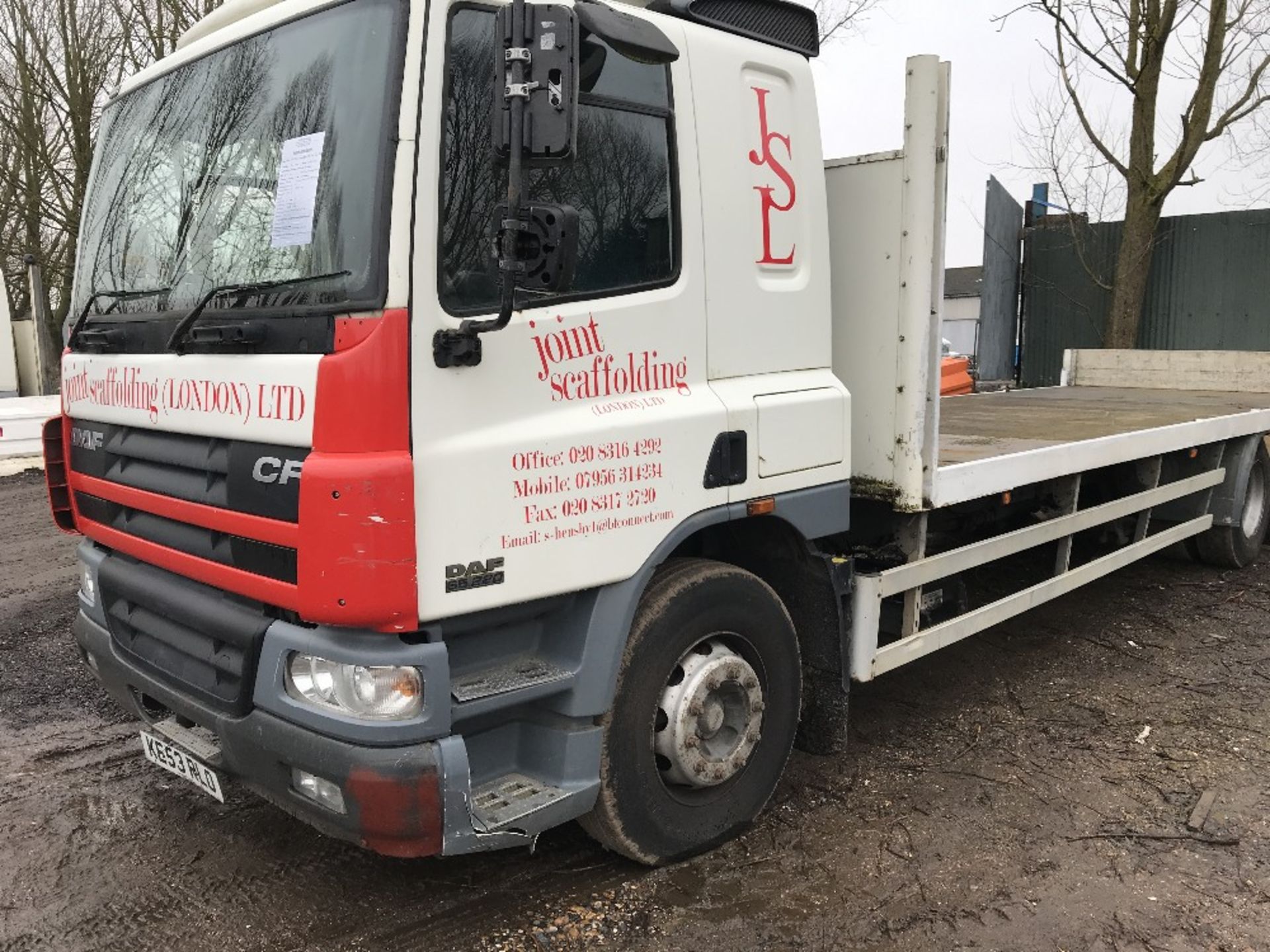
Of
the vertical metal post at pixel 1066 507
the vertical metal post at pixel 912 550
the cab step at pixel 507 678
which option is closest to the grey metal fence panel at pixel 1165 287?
the vertical metal post at pixel 1066 507

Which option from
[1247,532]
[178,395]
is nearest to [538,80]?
[178,395]

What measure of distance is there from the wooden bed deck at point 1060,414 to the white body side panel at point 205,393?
98.8 inches

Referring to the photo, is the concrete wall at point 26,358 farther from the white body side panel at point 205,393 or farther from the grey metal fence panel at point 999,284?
the white body side panel at point 205,393

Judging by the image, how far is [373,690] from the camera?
2.59 meters

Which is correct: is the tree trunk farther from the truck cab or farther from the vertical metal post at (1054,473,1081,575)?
the truck cab

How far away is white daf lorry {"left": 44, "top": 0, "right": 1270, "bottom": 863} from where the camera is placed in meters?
2.52

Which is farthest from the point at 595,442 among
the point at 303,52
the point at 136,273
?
the point at 136,273

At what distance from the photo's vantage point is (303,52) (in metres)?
2.80

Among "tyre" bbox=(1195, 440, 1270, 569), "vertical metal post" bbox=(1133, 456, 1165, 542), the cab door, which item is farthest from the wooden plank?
the cab door

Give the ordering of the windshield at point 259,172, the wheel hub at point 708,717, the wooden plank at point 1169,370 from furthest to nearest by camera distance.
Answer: the wooden plank at point 1169,370
the wheel hub at point 708,717
the windshield at point 259,172

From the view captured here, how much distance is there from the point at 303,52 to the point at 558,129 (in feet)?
2.79

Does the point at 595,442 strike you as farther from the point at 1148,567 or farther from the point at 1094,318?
the point at 1094,318

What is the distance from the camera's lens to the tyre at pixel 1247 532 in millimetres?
7066

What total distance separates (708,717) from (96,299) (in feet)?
8.02
